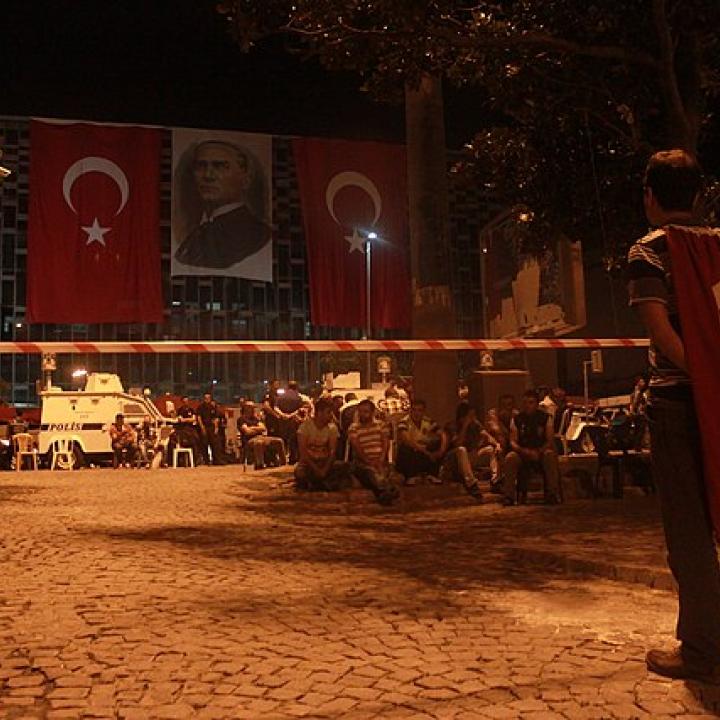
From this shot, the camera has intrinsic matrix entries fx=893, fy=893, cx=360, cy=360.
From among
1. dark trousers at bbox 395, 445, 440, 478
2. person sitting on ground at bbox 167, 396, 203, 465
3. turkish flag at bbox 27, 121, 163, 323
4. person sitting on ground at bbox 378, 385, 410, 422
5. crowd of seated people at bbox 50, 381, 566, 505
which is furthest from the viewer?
turkish flag at bbox 27, 121, 163, 323

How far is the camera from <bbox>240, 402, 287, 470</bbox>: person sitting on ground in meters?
19.1

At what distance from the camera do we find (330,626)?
15.0 feet

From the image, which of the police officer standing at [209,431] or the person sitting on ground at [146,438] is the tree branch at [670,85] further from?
the person sitting on ground at [146,438]

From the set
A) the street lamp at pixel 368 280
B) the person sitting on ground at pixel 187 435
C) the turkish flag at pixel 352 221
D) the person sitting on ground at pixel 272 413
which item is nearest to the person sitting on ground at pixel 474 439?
the person sitting on ground at pixel 272 413

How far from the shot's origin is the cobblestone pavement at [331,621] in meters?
3.41

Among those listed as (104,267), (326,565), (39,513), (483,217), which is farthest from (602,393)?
(326,565)

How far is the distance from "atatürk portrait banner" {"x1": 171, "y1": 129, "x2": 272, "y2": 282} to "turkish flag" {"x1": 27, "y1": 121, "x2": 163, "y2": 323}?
788 mm

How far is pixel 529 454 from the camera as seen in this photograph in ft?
34.0

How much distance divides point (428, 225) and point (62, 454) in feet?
43.4

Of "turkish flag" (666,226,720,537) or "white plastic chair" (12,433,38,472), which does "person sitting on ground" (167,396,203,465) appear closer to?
"white plastic chair" (12,433,38,472)

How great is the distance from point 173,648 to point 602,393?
2170 cm

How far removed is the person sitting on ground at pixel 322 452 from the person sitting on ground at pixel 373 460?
1.72 ft

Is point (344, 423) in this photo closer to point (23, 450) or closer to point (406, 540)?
point (406, 540)

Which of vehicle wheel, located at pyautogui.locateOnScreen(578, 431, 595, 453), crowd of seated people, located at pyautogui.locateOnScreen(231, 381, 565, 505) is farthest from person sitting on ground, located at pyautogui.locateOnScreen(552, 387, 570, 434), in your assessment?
crowd of seated people, located at pyautogui.locateOnScreen(231, 381, 565, 505)
